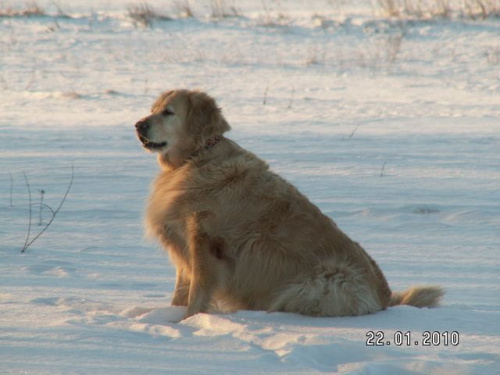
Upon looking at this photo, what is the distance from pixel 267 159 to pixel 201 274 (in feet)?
15.0

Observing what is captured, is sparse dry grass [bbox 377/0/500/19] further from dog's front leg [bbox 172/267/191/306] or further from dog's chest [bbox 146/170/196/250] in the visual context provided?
dog's front leg [bbox 172/267/191/306]

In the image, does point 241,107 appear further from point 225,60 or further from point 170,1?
point 170,1

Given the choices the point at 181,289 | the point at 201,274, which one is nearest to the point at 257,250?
the point at 201,274

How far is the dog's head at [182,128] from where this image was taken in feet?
16.6

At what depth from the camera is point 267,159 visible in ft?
30.0

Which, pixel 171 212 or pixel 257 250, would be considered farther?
pixel 171 212

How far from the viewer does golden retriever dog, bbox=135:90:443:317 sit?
4.63 m

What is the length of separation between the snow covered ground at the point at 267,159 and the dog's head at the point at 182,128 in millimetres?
916

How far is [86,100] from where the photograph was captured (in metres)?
12.5

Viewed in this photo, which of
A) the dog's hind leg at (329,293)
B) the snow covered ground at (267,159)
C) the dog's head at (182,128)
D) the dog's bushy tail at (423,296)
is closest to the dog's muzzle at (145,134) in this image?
the dog's head at (182,128)

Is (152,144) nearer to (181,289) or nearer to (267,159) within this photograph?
(181,289)

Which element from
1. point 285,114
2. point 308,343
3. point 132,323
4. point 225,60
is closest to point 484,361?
point 308,343

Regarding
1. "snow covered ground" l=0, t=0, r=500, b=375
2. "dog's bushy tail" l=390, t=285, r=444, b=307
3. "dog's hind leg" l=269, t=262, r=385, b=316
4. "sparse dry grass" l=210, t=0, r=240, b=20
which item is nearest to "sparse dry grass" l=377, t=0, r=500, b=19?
"snow covered ground" l=0, t=0, r=500, b=375

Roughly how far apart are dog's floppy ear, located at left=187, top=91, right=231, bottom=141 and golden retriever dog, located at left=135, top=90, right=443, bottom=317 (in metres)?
0.22
